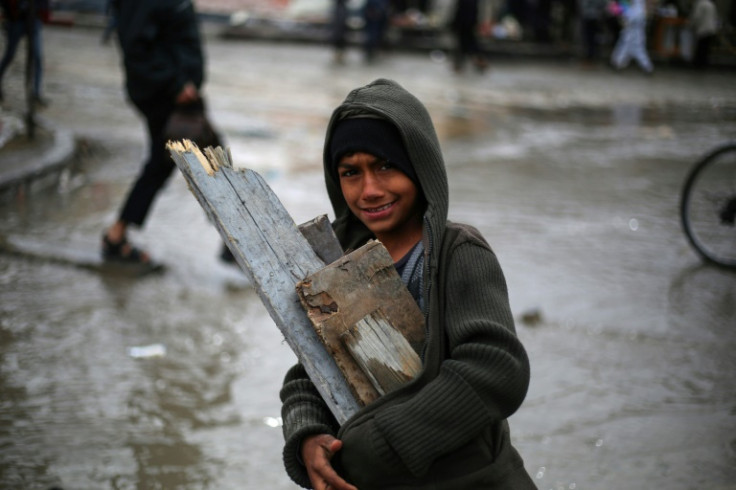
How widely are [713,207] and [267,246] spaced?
485 centimetres

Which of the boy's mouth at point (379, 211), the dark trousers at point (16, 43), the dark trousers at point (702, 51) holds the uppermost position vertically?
the boy's mouth at point (379, 211)

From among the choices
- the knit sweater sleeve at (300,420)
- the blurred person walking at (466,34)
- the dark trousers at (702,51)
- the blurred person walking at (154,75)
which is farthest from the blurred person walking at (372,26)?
the knit sweater sleeve at (300,420)

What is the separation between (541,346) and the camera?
187 inches

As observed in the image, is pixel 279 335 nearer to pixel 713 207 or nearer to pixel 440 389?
pixel 713 207

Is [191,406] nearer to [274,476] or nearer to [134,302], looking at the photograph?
[274,476]

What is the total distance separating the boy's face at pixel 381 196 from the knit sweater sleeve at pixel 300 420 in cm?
40

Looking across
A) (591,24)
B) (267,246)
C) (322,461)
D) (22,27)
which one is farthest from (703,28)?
(322,461)

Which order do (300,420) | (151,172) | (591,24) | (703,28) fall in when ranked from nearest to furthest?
(300,420), (151,172), (703,28), (591,24)

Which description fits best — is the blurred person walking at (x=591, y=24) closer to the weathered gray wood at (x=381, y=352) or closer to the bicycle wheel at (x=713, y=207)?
the bicycle wheel at (x=713, y=207)

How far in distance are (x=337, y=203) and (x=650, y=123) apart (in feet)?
37.3

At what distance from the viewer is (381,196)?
6.44 feet

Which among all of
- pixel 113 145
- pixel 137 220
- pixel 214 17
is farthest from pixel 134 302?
pixel 214 17

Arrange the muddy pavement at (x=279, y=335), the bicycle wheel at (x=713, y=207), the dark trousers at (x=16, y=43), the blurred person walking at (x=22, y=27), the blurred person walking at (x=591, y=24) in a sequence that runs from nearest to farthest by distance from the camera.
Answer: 1. the muddy pavement at (x=279, y=335)
2. the bicycle wheel at (x=713, y=207)
3. the blurred person walking at (x=22, y=27)
4. the dark trousers at (x=16, y=43)
5. the blurred person walking at (x=591, y=24)

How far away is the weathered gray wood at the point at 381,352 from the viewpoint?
5.78ft
